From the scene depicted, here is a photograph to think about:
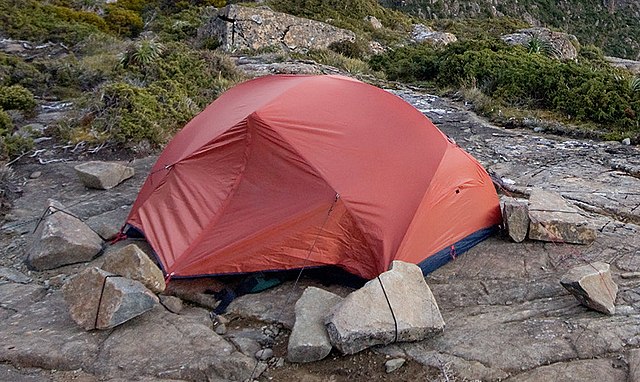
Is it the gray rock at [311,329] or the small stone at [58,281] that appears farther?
the small stone at [58,281]

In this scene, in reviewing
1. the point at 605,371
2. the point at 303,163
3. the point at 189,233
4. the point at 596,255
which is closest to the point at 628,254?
the point at 596,255

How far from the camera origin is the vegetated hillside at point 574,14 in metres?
56.5

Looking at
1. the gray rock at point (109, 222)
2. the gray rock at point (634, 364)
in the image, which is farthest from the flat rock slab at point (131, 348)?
the gray rock at point (634, 364)

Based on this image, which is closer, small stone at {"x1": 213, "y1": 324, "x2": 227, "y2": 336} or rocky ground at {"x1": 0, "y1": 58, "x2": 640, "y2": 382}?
rocky ground at {"x1": 0, "y1": 58, "x2": 640, "y2": 382}

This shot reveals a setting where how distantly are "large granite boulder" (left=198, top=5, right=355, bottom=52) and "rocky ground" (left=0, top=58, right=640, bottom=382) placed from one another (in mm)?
16782

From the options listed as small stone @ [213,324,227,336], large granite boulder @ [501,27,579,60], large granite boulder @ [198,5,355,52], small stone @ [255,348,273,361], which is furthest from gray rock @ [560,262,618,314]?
large granite boulder @ [501,27,579,60]

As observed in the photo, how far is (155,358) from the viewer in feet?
13.1

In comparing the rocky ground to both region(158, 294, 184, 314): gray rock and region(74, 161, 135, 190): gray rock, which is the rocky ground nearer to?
region(158, 294, 184, 314): gray rock

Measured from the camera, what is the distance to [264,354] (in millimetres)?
4062

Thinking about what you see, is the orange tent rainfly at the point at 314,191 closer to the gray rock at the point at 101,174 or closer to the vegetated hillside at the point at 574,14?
the gray rock at the point at 101,174

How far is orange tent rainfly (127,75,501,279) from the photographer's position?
16.1 ft

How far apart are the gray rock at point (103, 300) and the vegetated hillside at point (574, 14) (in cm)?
5435

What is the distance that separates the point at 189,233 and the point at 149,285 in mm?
695

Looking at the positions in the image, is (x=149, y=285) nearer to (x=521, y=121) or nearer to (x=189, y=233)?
(x=189, y=233)
